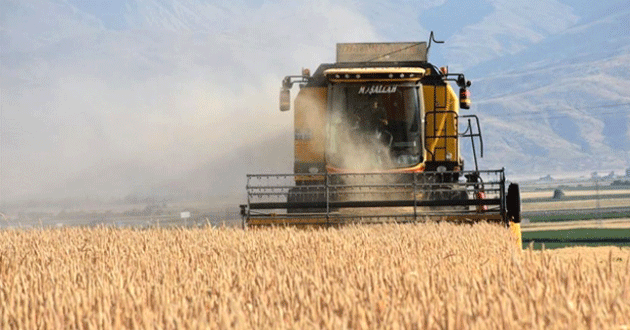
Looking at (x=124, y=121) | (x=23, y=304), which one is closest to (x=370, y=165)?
(x=23, y=304)

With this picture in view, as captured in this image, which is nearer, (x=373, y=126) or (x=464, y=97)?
(x=373, y=126)

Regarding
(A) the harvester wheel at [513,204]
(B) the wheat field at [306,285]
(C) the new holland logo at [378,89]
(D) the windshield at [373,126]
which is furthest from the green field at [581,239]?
(B) the wheat field at [306,285]

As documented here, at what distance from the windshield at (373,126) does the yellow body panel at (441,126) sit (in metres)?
0.47

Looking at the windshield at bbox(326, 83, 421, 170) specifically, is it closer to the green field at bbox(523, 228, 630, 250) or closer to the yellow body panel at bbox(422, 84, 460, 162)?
the yellow body panel at bbox(422, 84, 460, 162)

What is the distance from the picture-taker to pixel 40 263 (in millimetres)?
10102

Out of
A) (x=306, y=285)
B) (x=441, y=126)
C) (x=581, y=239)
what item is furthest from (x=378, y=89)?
(x=581, y=239)

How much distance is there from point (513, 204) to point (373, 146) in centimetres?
227

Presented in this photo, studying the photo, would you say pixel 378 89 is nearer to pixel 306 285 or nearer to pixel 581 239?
pixel 306 285

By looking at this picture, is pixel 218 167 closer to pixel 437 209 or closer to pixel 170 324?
pixel 437 209

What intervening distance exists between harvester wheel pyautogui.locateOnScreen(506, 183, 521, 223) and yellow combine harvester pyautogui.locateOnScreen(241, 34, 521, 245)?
0.13 meters

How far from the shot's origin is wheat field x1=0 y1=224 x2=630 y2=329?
229 inches

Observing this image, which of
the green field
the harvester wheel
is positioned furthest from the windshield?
the green field

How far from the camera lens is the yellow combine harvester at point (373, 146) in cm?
1678

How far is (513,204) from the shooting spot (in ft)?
53.4
